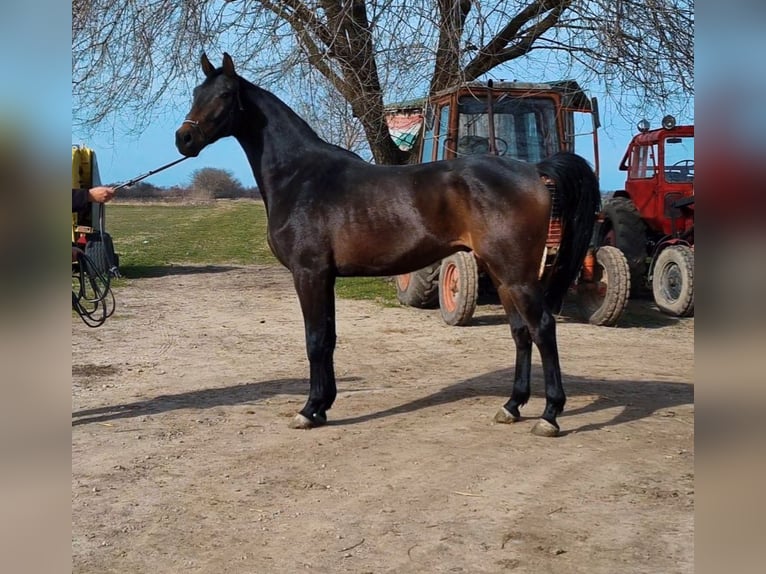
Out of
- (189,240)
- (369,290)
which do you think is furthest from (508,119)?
(189,240)

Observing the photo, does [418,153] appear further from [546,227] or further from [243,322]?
[546,227]

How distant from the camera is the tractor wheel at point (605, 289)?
8555mm

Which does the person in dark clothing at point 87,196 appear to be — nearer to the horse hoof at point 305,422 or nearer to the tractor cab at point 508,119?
the horse hoof at point 305,422

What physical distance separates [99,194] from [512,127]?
6.44 m

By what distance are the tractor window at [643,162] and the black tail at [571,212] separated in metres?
6.49

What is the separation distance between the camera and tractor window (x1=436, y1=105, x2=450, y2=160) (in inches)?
357

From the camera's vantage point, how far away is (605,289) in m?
8.95

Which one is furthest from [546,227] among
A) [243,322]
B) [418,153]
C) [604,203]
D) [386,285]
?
[386,285]

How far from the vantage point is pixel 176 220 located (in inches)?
1284

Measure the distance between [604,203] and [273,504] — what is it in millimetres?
8664

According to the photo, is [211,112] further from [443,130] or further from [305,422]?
[443,130]
